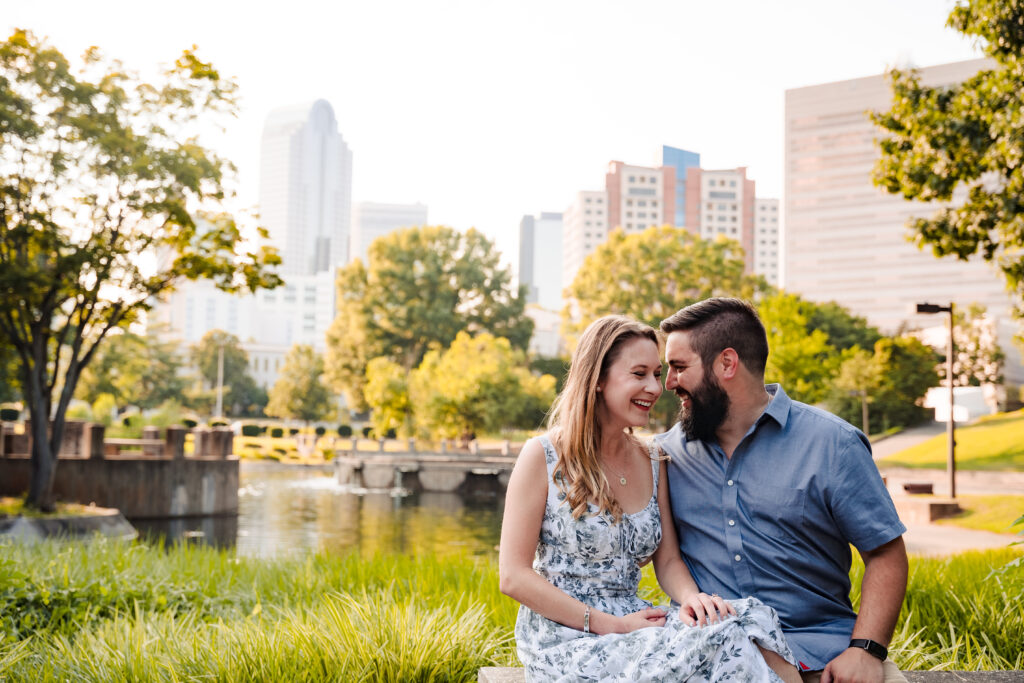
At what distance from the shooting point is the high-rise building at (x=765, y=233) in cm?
15062

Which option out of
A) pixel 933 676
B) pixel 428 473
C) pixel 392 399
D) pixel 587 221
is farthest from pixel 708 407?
pixel 587 221

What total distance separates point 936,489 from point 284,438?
140 feet

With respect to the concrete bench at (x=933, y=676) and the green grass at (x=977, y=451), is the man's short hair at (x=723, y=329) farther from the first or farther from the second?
the green grass at (x=977, y=451)

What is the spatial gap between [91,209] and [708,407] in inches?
633

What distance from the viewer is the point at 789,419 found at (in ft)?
9.50

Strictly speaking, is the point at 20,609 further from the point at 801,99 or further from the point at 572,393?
the point at 801,99

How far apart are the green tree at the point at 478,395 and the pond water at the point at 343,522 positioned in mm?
8421

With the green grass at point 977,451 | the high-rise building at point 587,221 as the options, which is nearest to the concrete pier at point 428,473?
the green grass at point 977,451

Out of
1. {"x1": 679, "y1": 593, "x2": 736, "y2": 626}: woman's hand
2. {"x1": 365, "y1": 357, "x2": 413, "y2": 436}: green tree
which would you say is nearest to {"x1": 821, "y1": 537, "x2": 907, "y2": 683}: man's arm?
{"x1": 679, "y1": 593, "x2": 736, "y2": 626}: woman's hand

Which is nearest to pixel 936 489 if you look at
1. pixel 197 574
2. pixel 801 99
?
pixel 197 574

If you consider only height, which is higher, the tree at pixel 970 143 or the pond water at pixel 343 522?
the tree at pixel 970 143

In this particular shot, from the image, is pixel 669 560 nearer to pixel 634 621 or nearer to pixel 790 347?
pixel 634 621

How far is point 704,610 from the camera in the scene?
2500 millimetres

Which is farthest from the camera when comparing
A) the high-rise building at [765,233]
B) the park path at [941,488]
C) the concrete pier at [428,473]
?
the high-rise building at [765,233]
